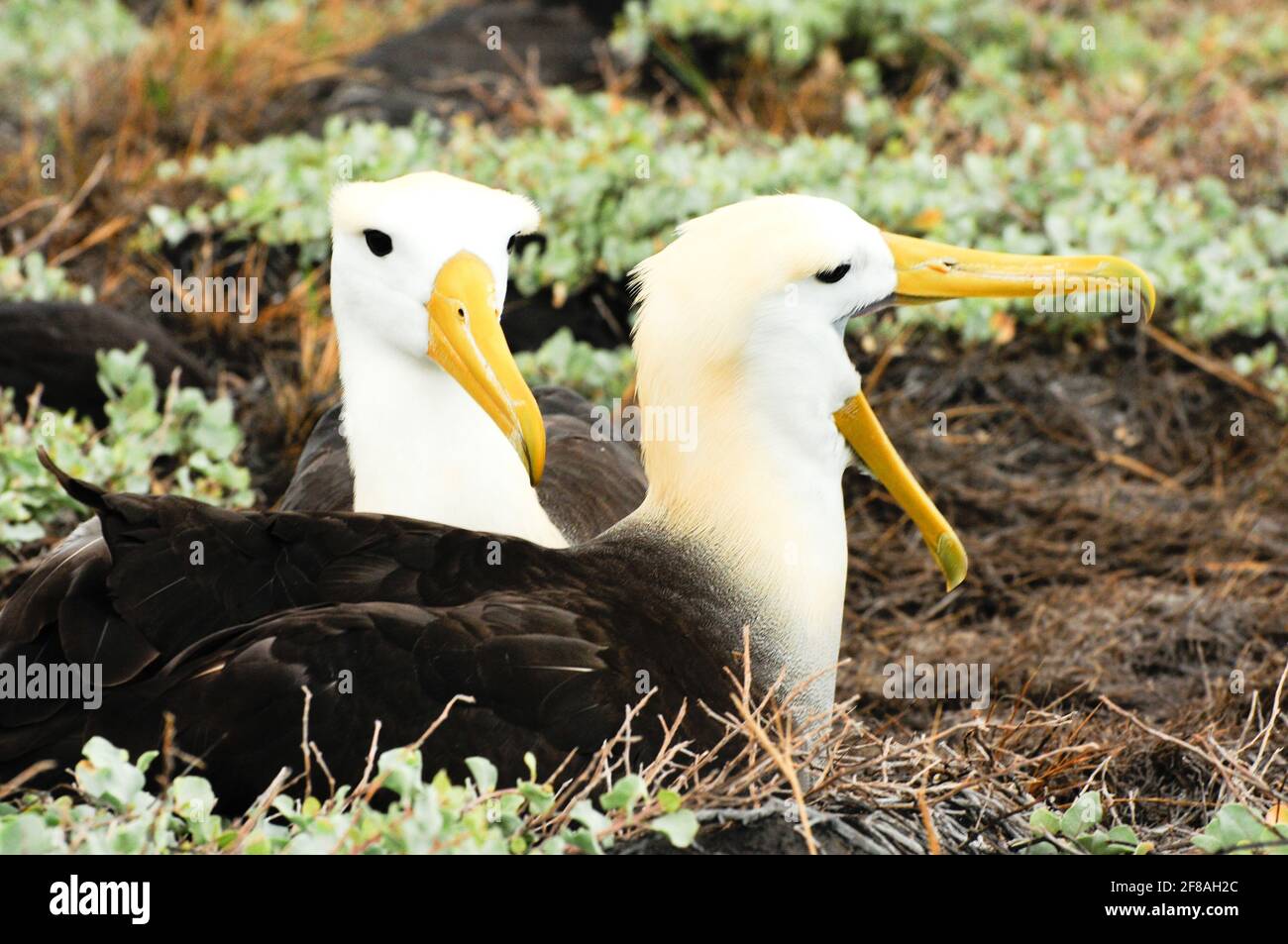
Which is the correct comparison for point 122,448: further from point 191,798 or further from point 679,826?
point 679,826

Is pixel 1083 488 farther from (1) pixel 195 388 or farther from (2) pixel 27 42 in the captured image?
(2) pixel 27 42

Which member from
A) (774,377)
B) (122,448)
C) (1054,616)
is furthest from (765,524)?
(122,448)

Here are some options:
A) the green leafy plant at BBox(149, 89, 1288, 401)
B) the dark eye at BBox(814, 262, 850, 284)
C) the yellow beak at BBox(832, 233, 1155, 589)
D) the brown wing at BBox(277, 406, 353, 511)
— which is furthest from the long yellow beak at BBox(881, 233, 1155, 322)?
the green leafy plant at BBox(149, 89, 1288, 401)

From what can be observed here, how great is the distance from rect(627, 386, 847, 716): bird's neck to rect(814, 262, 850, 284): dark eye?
26 cm

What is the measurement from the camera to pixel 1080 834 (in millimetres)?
3246

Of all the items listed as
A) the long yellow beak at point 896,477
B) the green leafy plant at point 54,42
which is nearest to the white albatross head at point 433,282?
the long yellow beak at point 896,477

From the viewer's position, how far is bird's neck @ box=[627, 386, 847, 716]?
3.62 meters

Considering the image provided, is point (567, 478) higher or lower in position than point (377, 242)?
lower

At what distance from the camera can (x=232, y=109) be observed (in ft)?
27.2

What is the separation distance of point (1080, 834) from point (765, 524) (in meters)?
0.84

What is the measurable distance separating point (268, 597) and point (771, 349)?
1.07 m

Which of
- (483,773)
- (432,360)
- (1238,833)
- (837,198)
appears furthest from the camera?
(837,198)
